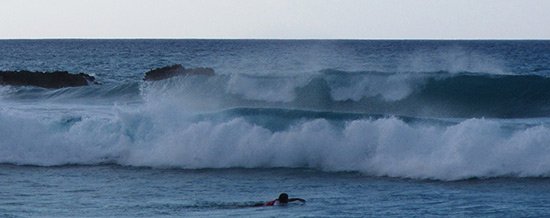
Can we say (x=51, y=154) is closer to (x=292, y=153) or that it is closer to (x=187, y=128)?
(x=187, y=128)

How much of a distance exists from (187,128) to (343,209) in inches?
294

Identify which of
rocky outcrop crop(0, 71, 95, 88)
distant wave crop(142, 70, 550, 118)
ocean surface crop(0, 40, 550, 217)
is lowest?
ocean surface crop(0, 40, 550, 217)

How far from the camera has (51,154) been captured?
2066 centimetres

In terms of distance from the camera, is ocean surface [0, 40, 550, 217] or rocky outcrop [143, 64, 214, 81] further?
rocky outcrop [143, 64, 214, 81]

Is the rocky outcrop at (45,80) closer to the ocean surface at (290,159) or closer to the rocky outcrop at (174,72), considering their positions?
the rocky outcrop at (174,72)

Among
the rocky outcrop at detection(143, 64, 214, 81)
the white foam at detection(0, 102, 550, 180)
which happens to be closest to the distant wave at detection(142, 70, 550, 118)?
the white foam at detection(0, 102, 550, 180)

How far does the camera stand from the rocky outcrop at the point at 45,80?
38.8 meters

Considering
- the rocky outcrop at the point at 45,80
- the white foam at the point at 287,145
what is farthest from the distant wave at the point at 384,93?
the rocky outcrop at the point at 45,80

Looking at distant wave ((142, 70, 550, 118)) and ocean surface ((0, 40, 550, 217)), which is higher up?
distant wave ((142, 70, 550, 118))

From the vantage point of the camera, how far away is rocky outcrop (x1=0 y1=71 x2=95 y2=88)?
127 feet

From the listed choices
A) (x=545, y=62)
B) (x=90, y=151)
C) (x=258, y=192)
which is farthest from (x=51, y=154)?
(x=545, y=62)

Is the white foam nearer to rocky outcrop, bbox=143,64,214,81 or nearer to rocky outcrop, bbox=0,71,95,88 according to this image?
rocky outcrop, bbox=143,64,214,81

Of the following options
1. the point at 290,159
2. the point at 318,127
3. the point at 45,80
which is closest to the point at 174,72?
the point at 45,80

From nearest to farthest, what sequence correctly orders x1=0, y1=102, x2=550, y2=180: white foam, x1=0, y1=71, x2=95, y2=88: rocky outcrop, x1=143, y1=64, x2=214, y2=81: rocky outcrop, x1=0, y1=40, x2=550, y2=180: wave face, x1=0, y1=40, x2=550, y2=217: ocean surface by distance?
1. x1=0, y1=40, x2=550, y2=217: ocean surface
2. x1=0, y1=102, x2=550, y2=180: white foam
3. x1=0, y1=40, x2=550, y2=180: wave face
4. x1=143, y1=64, x2=214, y2=81: rocky outcrop
5. x1=0, y1=71, x2=95, y2=88: rocky outcrop
